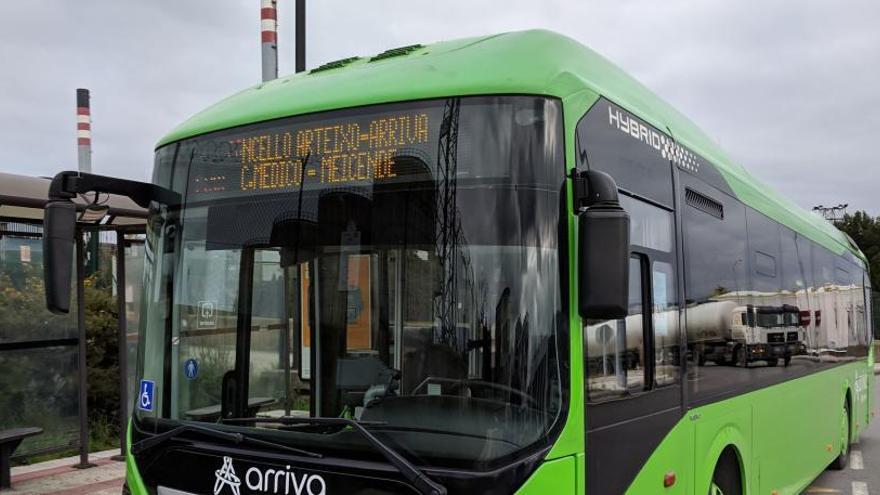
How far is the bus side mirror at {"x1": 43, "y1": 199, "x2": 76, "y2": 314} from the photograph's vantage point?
3.06 meters

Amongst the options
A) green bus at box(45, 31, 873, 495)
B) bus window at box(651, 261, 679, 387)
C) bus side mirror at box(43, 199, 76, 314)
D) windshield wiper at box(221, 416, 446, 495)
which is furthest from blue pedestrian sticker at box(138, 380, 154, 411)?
bus window at box(651, 261, 679, 387)

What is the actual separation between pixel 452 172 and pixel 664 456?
1904 mm

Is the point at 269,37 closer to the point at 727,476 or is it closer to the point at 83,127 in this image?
the point at 727,476

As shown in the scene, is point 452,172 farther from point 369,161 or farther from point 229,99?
point 229,99

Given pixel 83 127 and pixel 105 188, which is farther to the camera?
pixel 83 127

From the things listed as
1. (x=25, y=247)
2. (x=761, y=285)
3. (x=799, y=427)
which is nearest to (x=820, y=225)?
(x=799, y=427)

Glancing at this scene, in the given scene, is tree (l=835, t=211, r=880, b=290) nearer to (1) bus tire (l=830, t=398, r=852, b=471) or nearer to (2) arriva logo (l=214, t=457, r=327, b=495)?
(1) bus tire (l=830, t=398, r=852, b=471)

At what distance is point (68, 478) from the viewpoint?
761cm

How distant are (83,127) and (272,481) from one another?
25.7 meters

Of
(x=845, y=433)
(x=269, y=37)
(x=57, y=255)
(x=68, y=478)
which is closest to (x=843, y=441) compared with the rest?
(x=845, y=433)

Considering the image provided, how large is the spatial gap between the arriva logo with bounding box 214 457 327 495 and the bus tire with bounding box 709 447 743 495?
8.91 feet

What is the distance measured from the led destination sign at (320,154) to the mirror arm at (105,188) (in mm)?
308

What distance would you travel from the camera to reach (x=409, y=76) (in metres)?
3.20

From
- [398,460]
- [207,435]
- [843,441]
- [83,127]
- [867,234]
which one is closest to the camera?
[398,460]
